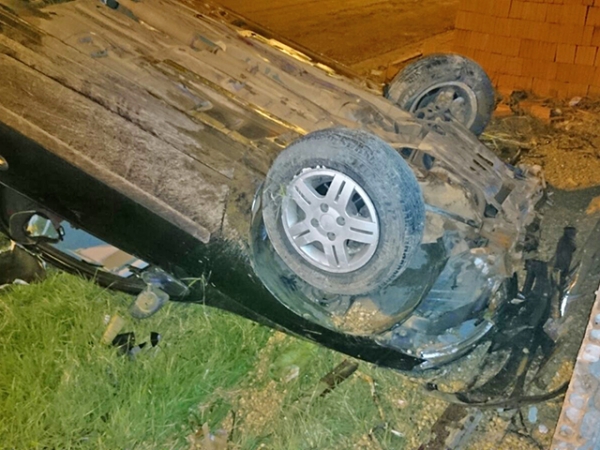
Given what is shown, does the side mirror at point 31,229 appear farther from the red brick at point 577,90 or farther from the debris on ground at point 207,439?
the red brick at point 577,90

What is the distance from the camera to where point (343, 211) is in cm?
231

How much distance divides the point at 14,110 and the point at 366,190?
4.70 feet

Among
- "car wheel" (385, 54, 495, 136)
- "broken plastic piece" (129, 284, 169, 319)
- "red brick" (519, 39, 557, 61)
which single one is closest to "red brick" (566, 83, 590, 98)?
"red brick" (519, 39, 557, 61)

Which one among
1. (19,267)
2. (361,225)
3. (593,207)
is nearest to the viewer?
(361,225)

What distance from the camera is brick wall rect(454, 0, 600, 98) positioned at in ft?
17.6

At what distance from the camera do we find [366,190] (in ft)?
7.37

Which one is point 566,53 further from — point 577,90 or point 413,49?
point 413,49

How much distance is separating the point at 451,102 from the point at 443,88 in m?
0.10

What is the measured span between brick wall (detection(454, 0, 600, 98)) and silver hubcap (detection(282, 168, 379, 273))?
3.76 m

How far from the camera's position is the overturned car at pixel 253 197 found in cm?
234

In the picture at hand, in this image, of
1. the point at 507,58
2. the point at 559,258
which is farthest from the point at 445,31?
the point at 559,258

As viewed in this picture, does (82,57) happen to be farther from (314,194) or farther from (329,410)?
(329,410)

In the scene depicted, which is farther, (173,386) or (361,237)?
(173,386)

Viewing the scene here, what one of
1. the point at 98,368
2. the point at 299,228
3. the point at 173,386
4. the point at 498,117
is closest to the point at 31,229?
the point at 98,368
